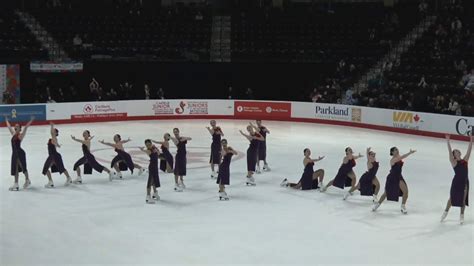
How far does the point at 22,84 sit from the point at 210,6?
1275 centimetres

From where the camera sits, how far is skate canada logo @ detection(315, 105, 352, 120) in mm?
32344

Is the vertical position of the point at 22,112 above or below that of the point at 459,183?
above

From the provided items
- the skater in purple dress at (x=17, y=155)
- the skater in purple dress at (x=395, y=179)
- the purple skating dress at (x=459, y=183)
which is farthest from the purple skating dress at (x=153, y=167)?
the purple skating dress at (x=459, y=183)

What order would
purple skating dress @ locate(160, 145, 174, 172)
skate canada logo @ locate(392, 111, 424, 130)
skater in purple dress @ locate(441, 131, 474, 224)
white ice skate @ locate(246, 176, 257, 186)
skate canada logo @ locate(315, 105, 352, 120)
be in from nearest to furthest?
1. skater in purple dress @ locate(441, 131, 474, 224)
2. purple skating dress @ locate(160, 145, 174, 172)
3. white ice skate @ locate(246, 176, 257, 186)
4. skate canada logo @ locate(392, 111, 424, 130)
5. skate canada logo @ locate(315, 105, 352, 120)

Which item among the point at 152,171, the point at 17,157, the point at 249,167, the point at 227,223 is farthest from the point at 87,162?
the point at 227,223

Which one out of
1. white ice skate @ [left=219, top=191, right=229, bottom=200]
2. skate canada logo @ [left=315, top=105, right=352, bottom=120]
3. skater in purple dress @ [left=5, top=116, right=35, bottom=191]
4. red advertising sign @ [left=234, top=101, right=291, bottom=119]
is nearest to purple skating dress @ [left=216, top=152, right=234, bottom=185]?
white ice skate @ [left=219, top=191, right=229, bottom=200]

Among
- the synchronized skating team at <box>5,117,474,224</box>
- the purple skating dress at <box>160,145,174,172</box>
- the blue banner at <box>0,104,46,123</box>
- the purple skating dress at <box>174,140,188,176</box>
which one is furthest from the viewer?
the blue banner at <box>0,104,46,123</box>

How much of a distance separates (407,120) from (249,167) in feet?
42.9

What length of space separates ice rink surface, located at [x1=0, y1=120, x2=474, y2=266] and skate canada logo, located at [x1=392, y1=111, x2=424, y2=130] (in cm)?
681

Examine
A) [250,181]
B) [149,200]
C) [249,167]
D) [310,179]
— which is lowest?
[149,200]

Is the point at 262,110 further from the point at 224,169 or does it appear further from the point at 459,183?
the point at 459,183

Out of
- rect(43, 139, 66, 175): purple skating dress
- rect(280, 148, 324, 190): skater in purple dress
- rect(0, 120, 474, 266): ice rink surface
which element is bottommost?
rect(0, 120, 474, 266): ice rink surface

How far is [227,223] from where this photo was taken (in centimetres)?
1493

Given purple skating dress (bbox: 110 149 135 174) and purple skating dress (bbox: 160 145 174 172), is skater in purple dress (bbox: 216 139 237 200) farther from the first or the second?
purple skating dress (bbox: 110 149 135 174)
